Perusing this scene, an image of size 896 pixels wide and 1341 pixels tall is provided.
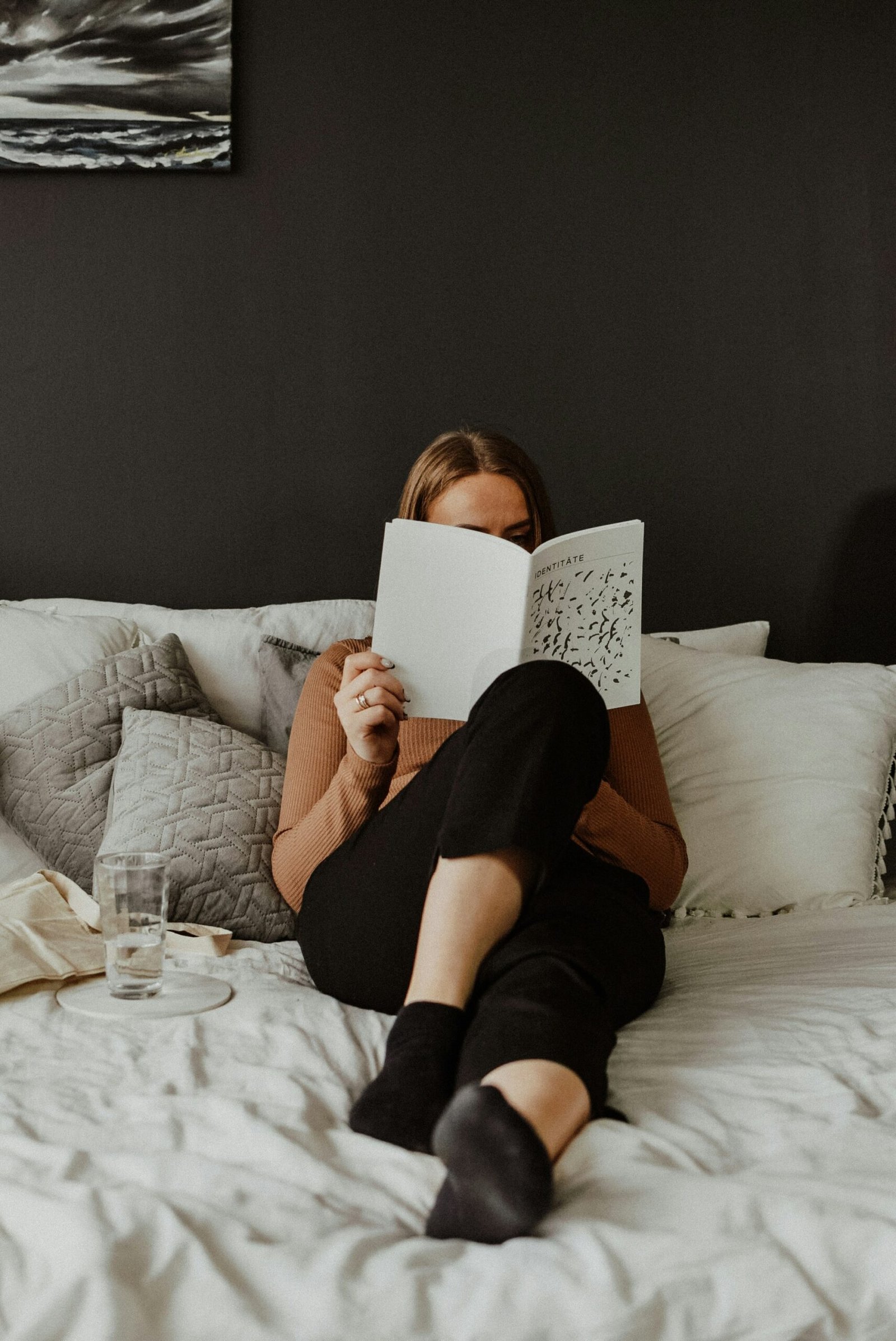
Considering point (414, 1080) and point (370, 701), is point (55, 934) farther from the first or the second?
point (414, 1080)

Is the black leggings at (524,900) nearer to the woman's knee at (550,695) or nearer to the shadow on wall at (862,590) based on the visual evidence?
the woman's knee at (550,695)

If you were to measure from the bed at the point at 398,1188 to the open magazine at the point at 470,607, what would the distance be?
0.35 meters

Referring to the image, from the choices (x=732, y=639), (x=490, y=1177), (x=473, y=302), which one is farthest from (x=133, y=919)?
(x=473, y=302)

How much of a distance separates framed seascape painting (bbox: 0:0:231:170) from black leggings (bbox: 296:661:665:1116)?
1.53 metres

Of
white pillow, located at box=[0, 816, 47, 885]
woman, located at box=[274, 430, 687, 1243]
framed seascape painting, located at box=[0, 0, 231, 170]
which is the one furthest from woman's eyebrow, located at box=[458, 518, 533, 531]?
framed seascape painting, located at box=[0, 0, 231, 170]

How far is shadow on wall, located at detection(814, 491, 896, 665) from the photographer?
2240 millimetres

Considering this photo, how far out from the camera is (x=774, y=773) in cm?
165

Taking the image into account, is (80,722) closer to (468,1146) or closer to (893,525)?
(468,1146)

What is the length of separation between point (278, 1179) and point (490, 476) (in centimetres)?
100

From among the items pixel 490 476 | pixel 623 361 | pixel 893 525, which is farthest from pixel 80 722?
pixel 893 525

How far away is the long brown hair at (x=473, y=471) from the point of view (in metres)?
1.54

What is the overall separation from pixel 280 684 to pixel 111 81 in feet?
3.99

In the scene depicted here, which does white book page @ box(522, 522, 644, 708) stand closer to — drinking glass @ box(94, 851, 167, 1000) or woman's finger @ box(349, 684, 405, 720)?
woman's finger @ box(349, 684, 405, 720)

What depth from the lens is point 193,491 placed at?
7.07 feet
